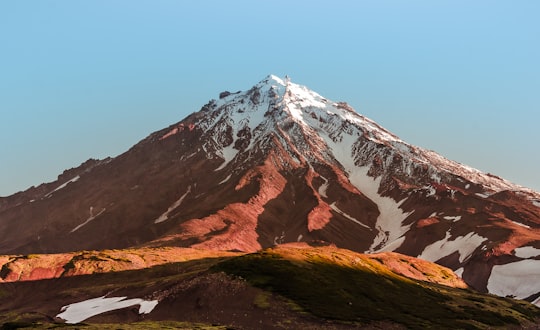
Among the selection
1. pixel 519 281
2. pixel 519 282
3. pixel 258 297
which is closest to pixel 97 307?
pixel 258 297

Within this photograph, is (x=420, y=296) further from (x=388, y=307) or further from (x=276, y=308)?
(x=276, y=308)

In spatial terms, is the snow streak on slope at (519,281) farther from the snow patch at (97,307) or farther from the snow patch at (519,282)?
the snow patch at (97,307)

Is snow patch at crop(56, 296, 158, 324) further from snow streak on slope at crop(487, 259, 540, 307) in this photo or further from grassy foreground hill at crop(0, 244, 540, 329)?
snow streak on slope at crop(487, 259, 540, 307)

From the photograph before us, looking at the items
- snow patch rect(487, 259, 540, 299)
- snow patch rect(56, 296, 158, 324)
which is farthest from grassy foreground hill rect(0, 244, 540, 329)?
snow patch rect(487, 259, 540, 299)

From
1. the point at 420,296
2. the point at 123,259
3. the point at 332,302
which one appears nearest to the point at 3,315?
the point at 123,259

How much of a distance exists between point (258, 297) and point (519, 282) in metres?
143

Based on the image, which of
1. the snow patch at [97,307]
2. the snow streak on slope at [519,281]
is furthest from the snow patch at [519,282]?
the snow patch at [97,307]

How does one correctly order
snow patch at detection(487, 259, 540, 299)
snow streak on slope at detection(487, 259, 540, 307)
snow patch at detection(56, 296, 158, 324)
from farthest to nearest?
snow streak on slope at detection(487, 259, 540, 307), snow patch at detection(487, 259, 540, 299), snow patch at detection(56, 296, 158, 324)

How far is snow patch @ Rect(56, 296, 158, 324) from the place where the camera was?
304 ft

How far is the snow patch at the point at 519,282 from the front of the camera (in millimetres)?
183375

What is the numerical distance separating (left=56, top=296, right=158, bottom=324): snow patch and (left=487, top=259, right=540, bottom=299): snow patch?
464 feet

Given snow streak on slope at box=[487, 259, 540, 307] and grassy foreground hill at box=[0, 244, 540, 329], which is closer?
grassy foreground hill at box=[0, 244, 540, 329]

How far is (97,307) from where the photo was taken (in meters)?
103

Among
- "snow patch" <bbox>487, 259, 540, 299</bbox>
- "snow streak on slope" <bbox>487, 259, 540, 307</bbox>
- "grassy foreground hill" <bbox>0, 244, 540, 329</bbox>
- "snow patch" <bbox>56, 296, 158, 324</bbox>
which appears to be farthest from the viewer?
"snow streak on slope" <bbox>487, 259, 540, 307</bbox>
